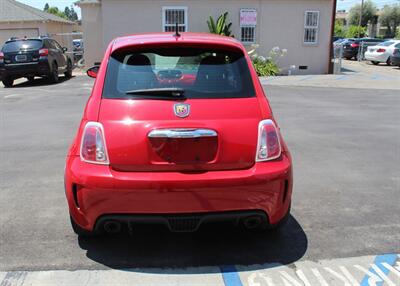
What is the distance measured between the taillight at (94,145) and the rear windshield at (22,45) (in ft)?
49.1

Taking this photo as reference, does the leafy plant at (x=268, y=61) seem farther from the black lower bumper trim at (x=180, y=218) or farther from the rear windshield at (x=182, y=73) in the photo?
the black lower bumper trim at (x=180, y=218)

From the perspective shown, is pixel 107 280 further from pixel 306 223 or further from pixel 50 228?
pixel 306 223

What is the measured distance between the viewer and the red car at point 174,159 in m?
3.37

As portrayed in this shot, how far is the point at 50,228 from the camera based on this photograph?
4.27 meters

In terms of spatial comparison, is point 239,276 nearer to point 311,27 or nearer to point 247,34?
point 247,34

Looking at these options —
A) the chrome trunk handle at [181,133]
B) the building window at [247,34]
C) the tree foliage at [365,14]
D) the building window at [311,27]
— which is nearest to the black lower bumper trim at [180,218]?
the chrome trunk handle at [181,133]

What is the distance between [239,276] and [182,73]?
65.2 inches

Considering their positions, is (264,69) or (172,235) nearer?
(172,235)

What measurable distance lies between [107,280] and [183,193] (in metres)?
0.84

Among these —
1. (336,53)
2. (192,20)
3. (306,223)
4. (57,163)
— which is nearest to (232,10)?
(192,20)

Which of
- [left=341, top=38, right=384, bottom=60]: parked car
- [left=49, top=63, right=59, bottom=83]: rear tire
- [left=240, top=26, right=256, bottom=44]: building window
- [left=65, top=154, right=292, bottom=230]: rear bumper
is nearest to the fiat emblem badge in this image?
[left=65, top=154, right=292, bottom=230]: rear bumper

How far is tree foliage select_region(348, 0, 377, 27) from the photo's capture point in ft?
270

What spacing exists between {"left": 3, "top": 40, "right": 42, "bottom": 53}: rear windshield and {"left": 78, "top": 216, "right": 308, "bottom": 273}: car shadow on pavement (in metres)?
14.7

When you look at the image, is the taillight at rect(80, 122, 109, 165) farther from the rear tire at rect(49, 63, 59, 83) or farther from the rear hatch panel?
the rear tire at rect(49, 63, 59, 83)
